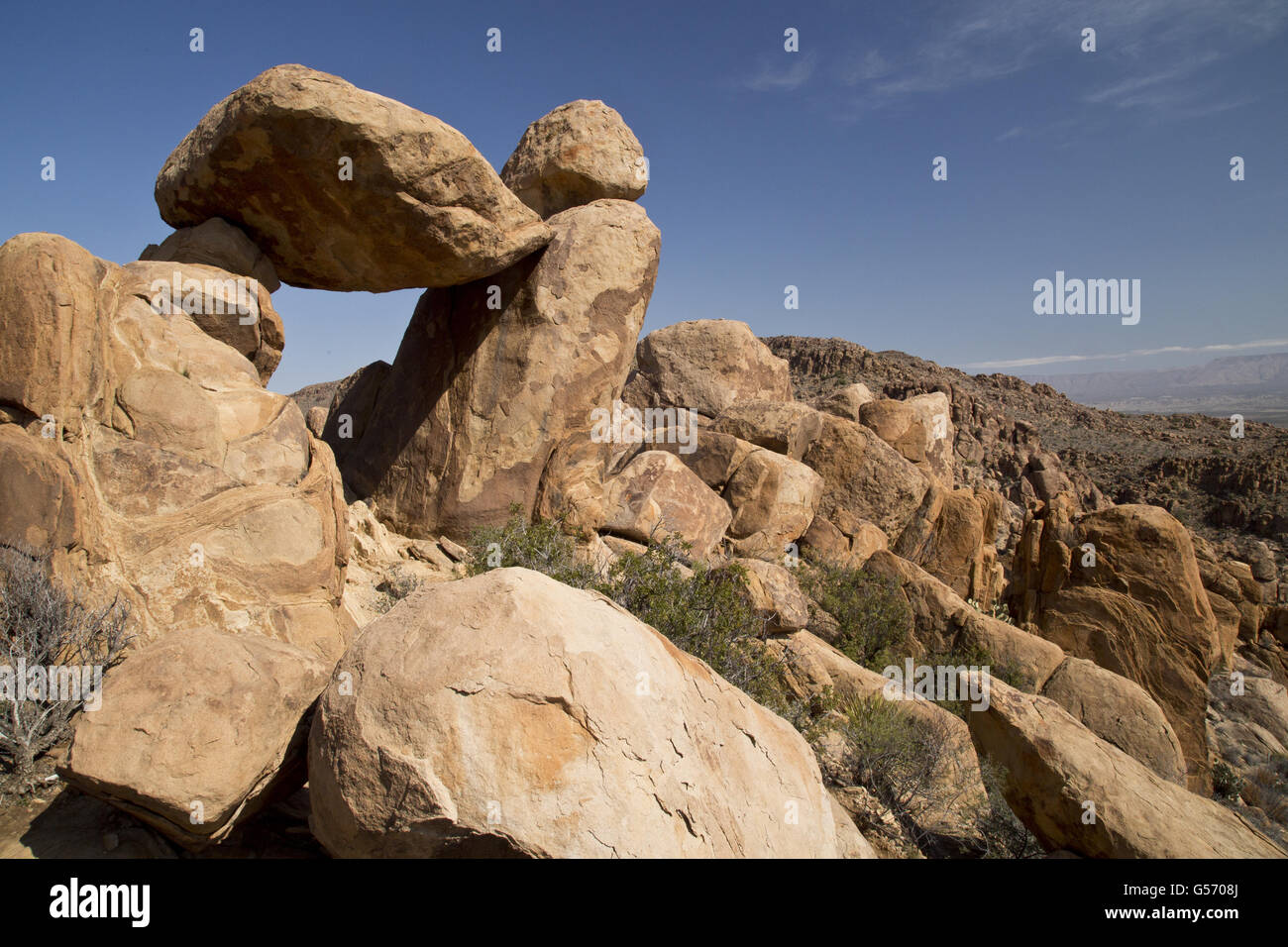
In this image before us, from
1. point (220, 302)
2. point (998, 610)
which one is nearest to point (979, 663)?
point (998, 610)

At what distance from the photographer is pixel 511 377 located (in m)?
7.72

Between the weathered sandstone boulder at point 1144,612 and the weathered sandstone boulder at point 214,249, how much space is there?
11.3 metres

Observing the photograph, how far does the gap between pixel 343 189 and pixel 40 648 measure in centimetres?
436

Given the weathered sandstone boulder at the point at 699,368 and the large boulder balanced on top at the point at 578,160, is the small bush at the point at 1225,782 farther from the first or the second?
the large boulder balanced on top at the point at 578,160

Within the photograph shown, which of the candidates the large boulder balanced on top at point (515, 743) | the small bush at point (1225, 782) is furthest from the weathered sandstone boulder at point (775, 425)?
the large boulder balanced on top at point (515, 743)

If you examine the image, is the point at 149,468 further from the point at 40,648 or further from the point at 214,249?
the point at 214,249

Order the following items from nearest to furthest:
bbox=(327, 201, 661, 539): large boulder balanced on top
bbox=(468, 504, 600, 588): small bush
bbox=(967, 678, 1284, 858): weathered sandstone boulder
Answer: bbox=(967, 678, 1284, 858): weathered sandstone boulder < bbox=(468, 504, 600, 588): small bush < bbox=(327, 201, 661, 539): large boulder balanced on top

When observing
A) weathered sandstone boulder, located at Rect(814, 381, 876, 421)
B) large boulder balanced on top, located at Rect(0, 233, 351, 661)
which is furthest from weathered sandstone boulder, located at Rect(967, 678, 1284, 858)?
weathered sandstone boulder, located at Rect(814, 381, 876, 421)

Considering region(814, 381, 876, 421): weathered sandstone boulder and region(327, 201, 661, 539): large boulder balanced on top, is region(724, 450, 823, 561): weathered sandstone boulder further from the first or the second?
region(814, 381, 876, 421): weathered sandstone boulder

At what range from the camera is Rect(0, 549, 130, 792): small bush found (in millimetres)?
3129

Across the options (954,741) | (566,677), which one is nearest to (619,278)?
(954,741)

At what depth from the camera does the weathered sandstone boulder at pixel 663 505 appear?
8617 millimetres

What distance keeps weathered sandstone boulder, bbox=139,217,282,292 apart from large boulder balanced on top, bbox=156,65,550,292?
0.69 ft
